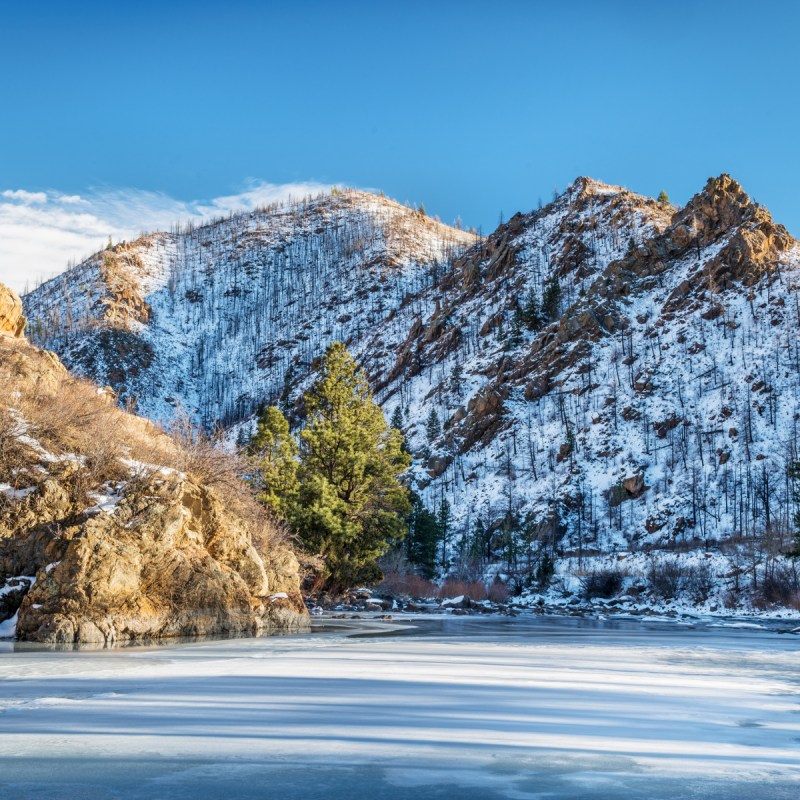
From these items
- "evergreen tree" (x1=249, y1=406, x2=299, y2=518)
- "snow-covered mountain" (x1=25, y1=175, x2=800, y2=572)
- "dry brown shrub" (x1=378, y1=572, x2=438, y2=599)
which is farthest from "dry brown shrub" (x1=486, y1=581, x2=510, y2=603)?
"evergreen tree" (x1=249, y1=406, x2=299, y2=518)

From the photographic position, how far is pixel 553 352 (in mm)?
98812

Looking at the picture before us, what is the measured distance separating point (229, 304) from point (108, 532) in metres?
163

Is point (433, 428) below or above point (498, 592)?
above

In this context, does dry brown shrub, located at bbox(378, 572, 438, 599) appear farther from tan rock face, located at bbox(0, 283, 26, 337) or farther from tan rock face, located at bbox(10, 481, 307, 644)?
tan rock face, located at bbox(10, 481, 307, 644)

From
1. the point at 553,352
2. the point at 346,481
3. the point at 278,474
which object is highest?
the point at 553,352

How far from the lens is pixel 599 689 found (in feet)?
26.9

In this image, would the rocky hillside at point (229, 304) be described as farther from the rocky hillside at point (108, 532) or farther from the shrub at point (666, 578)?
the rocky hillside at point (108, 532)

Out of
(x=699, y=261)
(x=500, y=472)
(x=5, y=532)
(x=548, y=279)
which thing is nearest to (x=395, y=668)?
(x=5, y=532)

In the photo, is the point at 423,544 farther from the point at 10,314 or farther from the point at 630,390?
the point at 10,314

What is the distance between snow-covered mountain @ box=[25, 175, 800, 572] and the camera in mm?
75000

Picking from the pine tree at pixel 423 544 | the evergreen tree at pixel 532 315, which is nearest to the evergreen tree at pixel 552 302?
the evergreen tree at pixel 532 315

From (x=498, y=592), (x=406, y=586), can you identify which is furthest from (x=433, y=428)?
(x=406, y=586)

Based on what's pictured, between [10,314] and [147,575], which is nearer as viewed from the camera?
[147,575]

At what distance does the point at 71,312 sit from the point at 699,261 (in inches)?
4911
